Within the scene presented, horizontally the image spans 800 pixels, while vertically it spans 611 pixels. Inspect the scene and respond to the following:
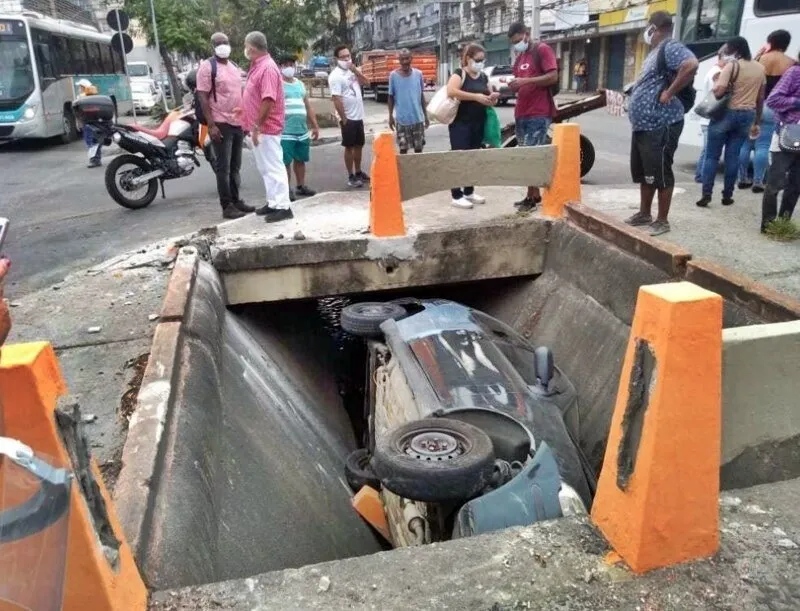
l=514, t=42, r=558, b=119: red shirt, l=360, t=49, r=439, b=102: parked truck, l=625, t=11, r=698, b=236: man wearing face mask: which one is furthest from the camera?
l=360, t=49, r=439, b=102: parked truck

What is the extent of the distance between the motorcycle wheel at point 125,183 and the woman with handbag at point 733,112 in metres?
6.74

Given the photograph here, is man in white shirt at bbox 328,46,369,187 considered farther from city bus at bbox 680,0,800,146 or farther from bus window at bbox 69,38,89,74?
bus window at bbox 69,38,89,74

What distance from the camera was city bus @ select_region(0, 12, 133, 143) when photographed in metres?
15.3

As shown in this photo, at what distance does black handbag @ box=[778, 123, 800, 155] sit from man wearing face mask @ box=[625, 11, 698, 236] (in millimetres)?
837

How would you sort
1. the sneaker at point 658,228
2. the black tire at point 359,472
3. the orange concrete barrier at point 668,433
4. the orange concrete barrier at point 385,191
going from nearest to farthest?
the orange concrete barrier at point 668,433, the black tire at point 359,472, the orange concrete barrier at point 385,191, the sneaker at point 658,228

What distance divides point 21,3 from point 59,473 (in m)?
20.8

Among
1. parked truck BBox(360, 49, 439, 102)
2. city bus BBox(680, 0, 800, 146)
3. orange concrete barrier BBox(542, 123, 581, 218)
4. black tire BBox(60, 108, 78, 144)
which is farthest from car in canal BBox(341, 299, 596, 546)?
parked truck BBox(360, 49, 439, 102)

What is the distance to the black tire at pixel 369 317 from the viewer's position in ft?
17.1

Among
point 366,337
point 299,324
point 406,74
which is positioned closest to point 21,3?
point 406,74

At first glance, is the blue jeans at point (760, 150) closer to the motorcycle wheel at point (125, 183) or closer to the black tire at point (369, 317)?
the black tire at point (369, 317)

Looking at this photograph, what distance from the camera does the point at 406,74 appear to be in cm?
841

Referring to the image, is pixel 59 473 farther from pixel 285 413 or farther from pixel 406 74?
pixel 406 74

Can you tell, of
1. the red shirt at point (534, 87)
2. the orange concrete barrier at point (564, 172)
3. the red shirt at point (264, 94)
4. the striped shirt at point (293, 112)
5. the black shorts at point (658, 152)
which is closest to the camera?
the black shorts at point (658, 152)

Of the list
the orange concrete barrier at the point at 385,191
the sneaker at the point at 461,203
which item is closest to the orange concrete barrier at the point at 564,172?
the sneaker at the point at 461,203
